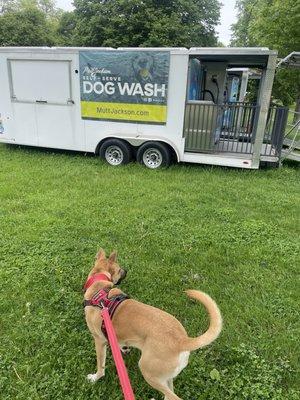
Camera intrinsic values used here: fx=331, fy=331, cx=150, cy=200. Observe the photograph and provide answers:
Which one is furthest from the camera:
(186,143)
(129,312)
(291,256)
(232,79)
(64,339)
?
(232,79)

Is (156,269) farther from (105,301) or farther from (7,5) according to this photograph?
(7,5)

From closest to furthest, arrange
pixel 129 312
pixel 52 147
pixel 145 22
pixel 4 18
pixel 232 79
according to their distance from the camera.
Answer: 1. pixel 129 312
2. pixel 52 147
3. pixel 232 79
4. pixel 145 22
5. pixel 4 18

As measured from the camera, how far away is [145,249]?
4.62 meters

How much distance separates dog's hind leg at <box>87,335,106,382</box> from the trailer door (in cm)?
704

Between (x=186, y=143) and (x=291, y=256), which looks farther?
(x=186, y=143)

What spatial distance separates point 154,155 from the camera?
8578mm

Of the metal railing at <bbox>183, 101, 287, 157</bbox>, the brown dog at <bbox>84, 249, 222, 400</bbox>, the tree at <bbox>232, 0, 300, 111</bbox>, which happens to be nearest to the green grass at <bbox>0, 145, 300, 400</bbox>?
the brown dog at <bbox>84, 249, 222, 400</bbox>

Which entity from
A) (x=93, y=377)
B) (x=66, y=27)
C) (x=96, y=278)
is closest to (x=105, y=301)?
(x=96, y=278)

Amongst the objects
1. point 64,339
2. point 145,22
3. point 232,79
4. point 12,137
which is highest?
point 145,22

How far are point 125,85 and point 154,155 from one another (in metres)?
1.87

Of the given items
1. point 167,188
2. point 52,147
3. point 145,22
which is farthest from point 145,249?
point 145,22

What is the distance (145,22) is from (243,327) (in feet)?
88.4

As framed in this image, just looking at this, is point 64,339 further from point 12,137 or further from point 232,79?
point 232,79

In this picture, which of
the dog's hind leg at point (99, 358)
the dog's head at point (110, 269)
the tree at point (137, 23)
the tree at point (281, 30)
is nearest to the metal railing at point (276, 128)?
the dog's head at point (110, 269)
